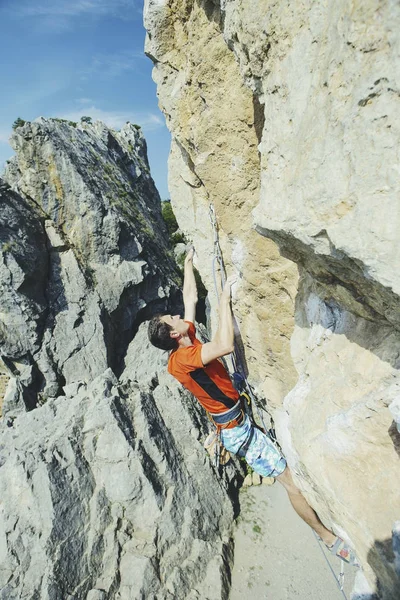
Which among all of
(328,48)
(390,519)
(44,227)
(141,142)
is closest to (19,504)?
(390,519)

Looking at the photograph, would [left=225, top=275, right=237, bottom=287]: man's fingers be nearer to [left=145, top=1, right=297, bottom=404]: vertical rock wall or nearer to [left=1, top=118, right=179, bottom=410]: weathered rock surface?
[left=145, top=1, right=297, bottom=404]: vertical rock wall

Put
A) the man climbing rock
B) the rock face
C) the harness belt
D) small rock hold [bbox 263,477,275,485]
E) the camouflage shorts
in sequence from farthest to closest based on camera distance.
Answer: small rock hold [bbox 263,477,275,485]
the camouflage shorts
the harness belt
the man climbing rock
the rock face

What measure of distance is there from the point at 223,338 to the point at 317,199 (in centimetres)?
213

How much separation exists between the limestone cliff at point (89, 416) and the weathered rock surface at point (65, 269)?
59mm

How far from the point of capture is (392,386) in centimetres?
234

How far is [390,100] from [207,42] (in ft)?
8.77

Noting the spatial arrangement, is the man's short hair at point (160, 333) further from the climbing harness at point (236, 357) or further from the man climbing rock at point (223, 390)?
the climbing harness at point (236, 357)

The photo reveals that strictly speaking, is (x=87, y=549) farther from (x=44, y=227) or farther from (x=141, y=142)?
(x=141, y=142)

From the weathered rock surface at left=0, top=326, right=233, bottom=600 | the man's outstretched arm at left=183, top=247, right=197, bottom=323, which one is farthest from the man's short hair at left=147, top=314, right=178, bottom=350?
the weathered rock surface at left=0, top=326, right=233, bottom=600

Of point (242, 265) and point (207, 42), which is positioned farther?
point (242, 265)

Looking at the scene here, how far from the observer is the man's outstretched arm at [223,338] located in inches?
158

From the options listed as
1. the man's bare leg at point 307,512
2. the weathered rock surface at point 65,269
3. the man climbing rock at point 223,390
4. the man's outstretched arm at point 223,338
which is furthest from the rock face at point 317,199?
the weathered rock surface at point 65,269

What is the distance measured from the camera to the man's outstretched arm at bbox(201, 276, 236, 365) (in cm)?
401

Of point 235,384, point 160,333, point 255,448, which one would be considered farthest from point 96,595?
point 160,333
